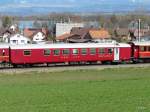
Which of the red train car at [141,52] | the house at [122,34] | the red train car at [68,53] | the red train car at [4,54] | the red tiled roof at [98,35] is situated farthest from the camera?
the house at [122,34]

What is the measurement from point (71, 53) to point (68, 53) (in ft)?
1.12

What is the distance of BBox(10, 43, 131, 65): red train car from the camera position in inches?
1994

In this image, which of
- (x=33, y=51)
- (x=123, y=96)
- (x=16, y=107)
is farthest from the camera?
(x=33, y=51)

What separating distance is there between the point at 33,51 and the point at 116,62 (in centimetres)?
984

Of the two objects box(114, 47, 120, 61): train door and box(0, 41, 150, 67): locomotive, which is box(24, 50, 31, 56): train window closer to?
box(0, 41, 150, 67): locomotive

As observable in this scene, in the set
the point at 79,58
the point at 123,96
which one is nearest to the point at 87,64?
the point at 79,58

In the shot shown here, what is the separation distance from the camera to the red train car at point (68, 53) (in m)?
50.7

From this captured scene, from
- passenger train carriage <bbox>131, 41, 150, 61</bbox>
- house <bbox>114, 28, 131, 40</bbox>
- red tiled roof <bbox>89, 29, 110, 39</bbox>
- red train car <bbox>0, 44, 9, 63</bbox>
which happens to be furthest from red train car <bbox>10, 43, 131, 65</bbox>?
house <bbox>114, 28, 131, 40</bbox>

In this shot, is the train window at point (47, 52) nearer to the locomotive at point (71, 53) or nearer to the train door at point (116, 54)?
the locomotive at point (71, 53)

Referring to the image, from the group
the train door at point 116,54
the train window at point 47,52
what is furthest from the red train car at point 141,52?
the train window at point 47,52

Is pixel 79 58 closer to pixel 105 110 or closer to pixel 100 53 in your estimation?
pixel 100 53

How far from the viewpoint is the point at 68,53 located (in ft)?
172

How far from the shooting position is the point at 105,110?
41.8 ft

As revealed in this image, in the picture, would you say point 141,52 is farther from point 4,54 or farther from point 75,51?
point 4,54
